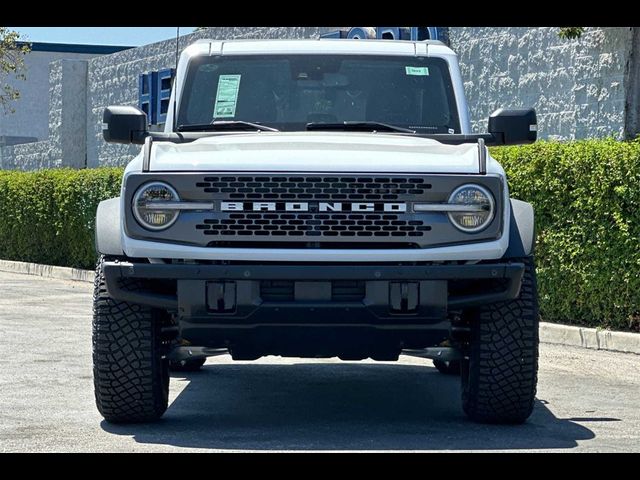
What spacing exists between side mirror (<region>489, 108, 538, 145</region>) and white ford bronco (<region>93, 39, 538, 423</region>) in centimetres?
71

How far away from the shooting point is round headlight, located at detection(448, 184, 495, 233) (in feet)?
23.9

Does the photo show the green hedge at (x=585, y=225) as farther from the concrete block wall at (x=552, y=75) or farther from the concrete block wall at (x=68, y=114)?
the concrete block wall at (x=68, y=114)

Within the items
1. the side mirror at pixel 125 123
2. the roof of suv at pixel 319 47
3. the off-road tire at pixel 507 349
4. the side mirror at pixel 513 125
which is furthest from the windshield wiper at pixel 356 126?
the off-road tire at pixel 507 349

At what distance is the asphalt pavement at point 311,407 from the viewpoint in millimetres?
7273

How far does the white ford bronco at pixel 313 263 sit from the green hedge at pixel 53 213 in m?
14.4

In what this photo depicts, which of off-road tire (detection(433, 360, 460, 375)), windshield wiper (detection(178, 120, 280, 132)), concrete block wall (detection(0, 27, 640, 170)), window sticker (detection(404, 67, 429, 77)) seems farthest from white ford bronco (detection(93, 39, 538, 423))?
concrete block wall (detection(0, 27, 640, 170))

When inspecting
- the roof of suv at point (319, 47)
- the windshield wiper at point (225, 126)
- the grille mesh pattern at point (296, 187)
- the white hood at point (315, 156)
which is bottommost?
the grille mesh pattern at point (296, 187)

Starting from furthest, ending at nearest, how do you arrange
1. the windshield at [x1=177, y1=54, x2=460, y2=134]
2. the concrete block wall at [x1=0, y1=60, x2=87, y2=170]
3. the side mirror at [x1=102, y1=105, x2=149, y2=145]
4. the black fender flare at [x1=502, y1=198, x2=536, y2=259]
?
the concrete block wall at [x1=0, y1=60, x2=87, y2=170]
the windshield at [x1=177, y1=54, x2=460, y2=134]
the side mirror at [x1=102, y1=105, x2=149, y2=145]
the black fender flare at [x1=502, y1=198, x2=536, y2=259]

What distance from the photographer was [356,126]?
8.49 metres

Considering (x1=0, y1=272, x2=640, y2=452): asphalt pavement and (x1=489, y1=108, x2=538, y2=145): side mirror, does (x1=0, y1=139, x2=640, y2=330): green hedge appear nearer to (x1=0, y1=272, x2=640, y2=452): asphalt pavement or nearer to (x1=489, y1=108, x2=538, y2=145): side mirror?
(x1=0, y1=272, x2=640, y2=452): asphalt pavement

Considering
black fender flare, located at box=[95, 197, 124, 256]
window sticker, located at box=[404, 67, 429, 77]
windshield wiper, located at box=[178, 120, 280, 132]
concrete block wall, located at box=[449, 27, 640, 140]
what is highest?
concrete block wall, located at box=[449, 27, 640, 140]

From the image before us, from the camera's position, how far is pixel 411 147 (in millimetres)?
7758

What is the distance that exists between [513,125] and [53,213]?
55.6 ft
